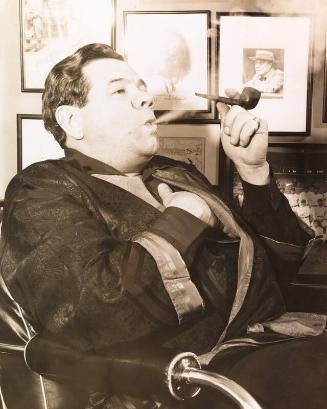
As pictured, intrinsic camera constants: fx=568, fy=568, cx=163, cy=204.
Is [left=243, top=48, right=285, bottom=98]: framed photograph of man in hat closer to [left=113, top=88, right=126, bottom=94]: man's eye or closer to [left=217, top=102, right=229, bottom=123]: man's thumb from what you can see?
[left=217, top=102, right=229, bottom=123]: man's thumb

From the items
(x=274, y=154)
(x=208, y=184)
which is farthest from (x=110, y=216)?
(x=274, y=154)

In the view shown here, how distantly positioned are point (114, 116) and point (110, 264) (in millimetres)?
225

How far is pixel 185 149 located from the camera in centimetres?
90

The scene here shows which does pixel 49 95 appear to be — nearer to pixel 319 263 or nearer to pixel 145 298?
pixel 145 298

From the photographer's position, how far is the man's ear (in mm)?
824


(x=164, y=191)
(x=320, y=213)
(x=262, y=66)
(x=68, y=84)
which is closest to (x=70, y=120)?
(x=68, y=84)

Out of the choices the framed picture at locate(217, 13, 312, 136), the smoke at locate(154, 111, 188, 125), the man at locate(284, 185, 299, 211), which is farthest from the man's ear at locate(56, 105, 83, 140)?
the man at locate(284, 185, 299, 211)

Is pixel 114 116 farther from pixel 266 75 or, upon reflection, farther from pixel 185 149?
pixel 266 75

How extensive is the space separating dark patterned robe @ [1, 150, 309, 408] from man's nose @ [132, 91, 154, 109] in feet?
0.29

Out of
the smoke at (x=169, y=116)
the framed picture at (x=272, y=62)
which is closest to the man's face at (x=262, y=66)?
the framed picture at (x=272, y=62)

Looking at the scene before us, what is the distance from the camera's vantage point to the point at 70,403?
758 millimetres

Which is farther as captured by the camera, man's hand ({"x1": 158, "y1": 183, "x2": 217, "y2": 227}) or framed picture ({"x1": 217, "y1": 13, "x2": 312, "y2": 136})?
framed picture ({"x1": 217, "y1": 13, "x2": 312, "y2": 136})

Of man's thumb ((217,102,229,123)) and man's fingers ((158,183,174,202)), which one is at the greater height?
man's thumb ((217,102,229,123))

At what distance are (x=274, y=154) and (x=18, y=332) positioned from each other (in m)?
0.47
